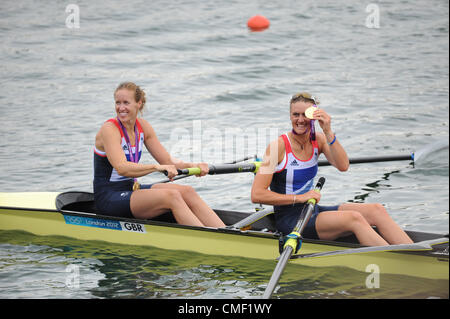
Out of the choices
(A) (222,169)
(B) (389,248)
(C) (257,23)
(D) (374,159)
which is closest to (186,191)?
(A) (222,169)

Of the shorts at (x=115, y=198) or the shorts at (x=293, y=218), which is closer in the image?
the shorts at (x=293, y=218)

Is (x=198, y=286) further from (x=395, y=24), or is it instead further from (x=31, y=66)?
(x=395, y=24)

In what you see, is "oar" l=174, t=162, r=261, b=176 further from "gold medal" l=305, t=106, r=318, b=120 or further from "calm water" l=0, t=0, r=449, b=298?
"gold medal" l=305, t=106, r=318, b=120

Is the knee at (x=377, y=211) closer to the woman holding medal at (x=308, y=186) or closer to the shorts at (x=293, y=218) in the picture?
the woman holding medal at (x=308, y=186)

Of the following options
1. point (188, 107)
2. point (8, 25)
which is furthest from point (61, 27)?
point (188, 107)

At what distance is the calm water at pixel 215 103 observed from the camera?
6.50 meters

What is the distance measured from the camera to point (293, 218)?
5.99m

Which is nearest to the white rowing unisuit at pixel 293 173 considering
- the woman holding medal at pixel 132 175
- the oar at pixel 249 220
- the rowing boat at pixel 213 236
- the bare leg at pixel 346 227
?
the bare leg at pixel 346 227

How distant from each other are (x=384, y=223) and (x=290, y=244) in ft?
2.99

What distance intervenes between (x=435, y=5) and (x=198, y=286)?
17657 mm

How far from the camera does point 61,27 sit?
18344 millimetres

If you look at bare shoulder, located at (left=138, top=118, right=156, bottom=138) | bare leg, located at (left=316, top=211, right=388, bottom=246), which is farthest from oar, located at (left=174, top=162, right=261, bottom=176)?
bare leg, located at (left=316, top=211, right=388, bottom=246)

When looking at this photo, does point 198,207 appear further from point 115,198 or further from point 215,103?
point 215,103

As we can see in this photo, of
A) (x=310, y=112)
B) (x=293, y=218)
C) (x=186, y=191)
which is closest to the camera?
(x=310, y=112)
